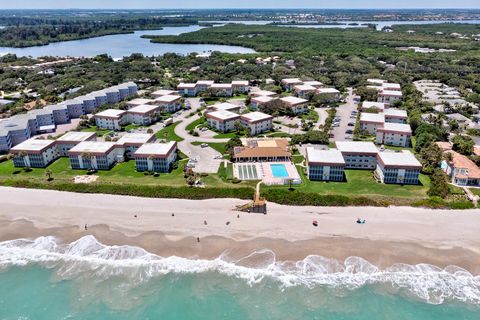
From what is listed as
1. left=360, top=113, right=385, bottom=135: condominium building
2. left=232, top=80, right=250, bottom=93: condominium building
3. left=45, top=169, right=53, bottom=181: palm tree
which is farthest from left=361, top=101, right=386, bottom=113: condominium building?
left=45, top=169, right=53, bottom=181: palm tree

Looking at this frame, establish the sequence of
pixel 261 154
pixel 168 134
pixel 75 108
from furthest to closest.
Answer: pixel 75 108 → pixel 168 134 → pixel 261 154

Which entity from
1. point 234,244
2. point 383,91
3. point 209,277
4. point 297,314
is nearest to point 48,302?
point 209,277

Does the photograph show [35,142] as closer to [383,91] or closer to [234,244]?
[234,244]

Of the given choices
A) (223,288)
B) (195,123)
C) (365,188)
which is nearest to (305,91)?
(195,123)

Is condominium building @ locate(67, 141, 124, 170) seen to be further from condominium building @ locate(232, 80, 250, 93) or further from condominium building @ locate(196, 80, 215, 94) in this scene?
condominium building @ locate(232, 80, 250, 93)

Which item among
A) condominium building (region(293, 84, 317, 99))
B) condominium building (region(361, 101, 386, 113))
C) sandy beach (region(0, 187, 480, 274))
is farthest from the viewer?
condominium building (region(293, 84, 317, 99))

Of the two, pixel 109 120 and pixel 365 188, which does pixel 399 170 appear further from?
pixel 109 120
